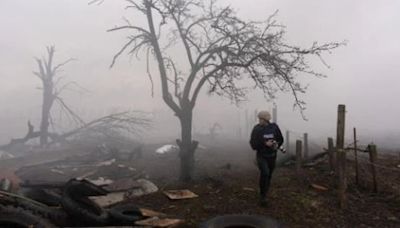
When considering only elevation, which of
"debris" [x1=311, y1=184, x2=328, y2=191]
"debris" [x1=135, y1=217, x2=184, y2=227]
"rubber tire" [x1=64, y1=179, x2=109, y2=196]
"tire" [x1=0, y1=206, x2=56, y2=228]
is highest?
"rubber tire" [x1=64, y1=179, x2=109, y2=196]

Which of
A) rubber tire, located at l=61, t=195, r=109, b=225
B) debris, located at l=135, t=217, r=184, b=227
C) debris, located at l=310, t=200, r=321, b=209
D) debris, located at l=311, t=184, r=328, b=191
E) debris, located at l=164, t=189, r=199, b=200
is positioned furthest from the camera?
debris, located at l=311, t=184, r=328, b=191

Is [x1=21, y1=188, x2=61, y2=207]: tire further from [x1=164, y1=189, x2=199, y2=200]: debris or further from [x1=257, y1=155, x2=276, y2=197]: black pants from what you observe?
[x1=257, y1=155, x2=276, y2=197]: black pants

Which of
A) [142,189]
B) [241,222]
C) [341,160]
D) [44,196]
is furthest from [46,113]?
[341,160]

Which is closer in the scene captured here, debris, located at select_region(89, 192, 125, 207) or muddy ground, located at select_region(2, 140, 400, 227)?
muddy ground, located at select_region(2, 140, 400, 227)

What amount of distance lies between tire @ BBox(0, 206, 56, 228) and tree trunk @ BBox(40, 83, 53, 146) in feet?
73.0

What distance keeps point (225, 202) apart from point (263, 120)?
7.19ft

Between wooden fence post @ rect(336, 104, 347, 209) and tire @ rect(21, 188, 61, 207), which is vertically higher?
wooden fence post @ rect(336, 104, 347, 209)

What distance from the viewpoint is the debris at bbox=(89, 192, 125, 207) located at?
409 inches

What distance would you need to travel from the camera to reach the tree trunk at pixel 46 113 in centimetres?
2848

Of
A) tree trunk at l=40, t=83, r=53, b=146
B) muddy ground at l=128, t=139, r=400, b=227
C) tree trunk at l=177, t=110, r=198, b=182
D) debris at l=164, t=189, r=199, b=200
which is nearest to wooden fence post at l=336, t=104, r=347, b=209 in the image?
muddy ground at l=128, t=139, r=400, b=227

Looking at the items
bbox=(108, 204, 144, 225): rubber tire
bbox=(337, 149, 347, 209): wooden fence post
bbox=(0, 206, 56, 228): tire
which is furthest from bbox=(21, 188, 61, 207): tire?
bbox=(337, 149, 347, 209): wooden fence post

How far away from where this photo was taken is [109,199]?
10.8 m

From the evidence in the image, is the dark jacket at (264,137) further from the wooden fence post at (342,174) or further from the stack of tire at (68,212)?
the stack of tire at (68,212)

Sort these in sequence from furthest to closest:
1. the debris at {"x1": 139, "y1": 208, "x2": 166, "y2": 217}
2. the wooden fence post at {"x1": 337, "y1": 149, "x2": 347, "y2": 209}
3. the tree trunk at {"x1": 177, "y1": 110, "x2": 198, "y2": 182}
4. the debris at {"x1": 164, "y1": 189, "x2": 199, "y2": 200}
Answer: the tree trunk at {"x1": 177, "y1": 110, "x2": 198, "y2": 182} → the debris at {"x1": 164, "y1": 189, "x2": 199, "y2": 200} → the wooden fence post at {"x1": 337, "y1": 149, "x2": 347, "y2": 209} → the debris at {"x1": 139, "y1": 208, "x2": 166, "y2": 217}
